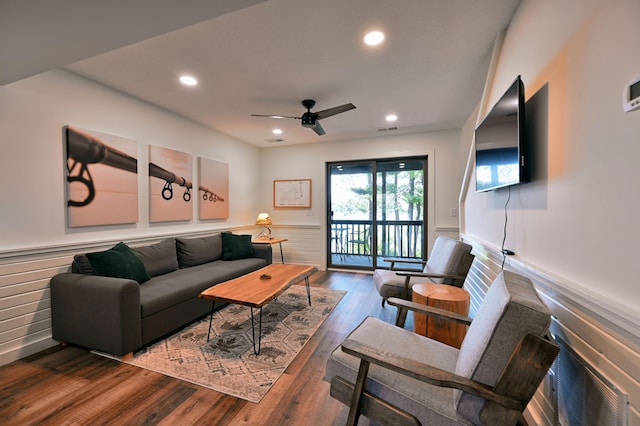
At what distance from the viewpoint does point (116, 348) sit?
201cm

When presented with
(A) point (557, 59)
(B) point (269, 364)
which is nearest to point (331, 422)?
(B) point (269, 364)

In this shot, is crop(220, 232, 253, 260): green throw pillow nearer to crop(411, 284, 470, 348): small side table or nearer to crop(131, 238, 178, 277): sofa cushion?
crop(131, 238, 178, 277): sofa cushion

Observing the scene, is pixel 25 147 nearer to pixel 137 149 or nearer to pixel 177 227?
pixel 137 149

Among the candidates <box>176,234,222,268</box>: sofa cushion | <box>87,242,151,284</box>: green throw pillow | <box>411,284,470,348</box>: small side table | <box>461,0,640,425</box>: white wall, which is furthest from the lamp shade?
<box>461,0,640,425</box>: white wall

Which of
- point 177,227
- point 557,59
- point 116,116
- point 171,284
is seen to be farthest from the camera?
point 177,227

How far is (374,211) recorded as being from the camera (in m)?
4.94

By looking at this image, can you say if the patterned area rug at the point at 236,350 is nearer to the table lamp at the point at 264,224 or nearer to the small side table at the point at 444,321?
the small side table at the point at 444,321

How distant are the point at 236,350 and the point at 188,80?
105 inches

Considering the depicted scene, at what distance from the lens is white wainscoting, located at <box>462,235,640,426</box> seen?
80 cm

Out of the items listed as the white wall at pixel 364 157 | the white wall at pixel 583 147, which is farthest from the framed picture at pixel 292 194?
the white wall at pixel 583 147

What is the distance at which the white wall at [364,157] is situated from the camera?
4395 millimetres

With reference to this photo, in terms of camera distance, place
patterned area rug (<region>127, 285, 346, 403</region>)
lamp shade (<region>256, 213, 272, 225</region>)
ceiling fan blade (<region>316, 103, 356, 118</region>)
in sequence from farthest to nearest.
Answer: lamp shade (<region>256, 213, 272, 225</region>)
ceiling fan blade (<region>316, 103, 356, 118</region>)
patterned area rug (<region>127, 285, 346, 403</region>)

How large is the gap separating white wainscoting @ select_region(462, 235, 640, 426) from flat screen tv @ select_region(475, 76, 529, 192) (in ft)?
1.89

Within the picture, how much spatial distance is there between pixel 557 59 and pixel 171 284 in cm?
341
